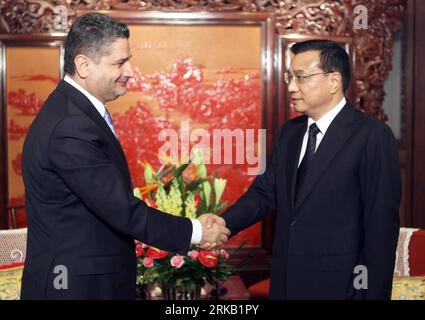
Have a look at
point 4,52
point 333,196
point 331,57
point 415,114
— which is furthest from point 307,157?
point 4,52

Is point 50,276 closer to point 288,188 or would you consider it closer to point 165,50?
point 288,188

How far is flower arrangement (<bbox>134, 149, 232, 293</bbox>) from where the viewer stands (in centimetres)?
240

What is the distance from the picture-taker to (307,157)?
215 cm

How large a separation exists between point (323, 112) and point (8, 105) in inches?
112

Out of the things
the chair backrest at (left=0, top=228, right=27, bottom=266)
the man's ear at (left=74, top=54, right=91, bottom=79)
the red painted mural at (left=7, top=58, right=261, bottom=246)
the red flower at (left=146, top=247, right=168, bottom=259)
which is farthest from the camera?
the red painted mural at (left=7, top=58, right=261, bottom=246)

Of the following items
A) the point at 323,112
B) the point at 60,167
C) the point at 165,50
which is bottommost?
the point at 60,167

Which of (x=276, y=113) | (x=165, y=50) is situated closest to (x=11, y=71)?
(x=165, y=50)

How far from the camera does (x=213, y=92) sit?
455 cm

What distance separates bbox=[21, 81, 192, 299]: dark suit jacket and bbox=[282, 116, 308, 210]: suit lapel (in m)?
0.53

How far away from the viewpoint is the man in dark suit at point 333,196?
2.00m

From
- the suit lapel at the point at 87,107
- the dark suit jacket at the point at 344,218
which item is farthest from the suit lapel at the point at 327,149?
the suit lapel at the point at 87,107

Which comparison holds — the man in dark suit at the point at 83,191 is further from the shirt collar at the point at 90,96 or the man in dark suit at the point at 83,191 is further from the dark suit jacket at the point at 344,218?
the dark suit jacket at the point at 344,218

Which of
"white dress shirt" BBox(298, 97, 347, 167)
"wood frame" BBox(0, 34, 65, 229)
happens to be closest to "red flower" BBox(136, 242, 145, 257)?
"white dress shirt" BBox(298, 97, 347, 167)

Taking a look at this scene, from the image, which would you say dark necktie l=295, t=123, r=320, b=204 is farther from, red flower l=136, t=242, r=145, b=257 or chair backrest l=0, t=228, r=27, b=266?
chair backrest l=0, t=228, r=27, b=266
